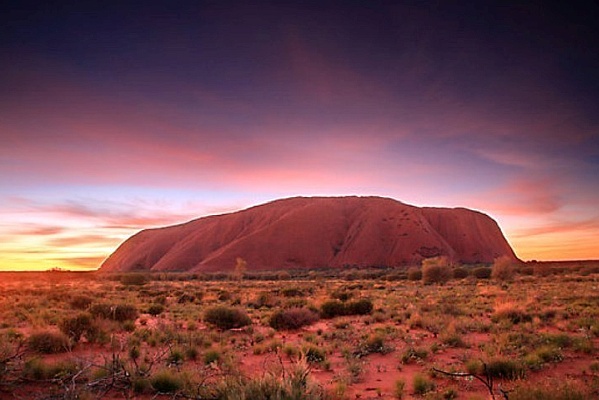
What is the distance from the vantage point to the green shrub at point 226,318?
A: 1541 cm

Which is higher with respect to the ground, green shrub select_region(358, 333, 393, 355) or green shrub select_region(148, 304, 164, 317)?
green shrub select_region(148, 304, 164, 317)

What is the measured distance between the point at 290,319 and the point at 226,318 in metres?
2.25

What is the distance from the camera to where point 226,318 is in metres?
15.4

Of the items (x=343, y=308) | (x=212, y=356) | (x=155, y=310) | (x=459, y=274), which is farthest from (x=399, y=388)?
(x=459, y=274)

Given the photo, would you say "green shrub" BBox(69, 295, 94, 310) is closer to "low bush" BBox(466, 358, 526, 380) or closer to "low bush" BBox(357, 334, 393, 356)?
"low bush" BBox(357, 334, 393, 356)

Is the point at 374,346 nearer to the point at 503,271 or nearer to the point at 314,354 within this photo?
the point at 314,354

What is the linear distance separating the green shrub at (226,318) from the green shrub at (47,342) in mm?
5028

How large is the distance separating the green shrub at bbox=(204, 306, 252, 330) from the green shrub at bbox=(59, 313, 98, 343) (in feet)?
13.1

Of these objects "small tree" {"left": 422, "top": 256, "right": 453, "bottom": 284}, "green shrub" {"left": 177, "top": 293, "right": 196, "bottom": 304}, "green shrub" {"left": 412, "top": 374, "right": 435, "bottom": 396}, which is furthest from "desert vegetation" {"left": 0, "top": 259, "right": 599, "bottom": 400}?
"small tree" {"left": 422, "top": 256, "right": 453, "bottom": 284}

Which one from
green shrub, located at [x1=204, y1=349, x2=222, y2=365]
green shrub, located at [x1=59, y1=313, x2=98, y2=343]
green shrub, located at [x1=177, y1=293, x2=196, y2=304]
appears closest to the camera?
green shrub, located at [x1=204, y1=349, x2=222, y2=365]

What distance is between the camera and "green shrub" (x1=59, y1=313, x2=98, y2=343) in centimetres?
1247

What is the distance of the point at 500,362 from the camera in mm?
8891

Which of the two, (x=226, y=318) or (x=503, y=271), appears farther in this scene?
(x=503, y=271)

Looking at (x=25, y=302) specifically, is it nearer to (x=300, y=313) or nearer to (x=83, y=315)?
(x=83, y=315)
